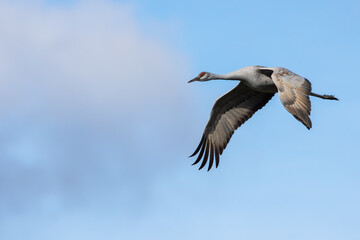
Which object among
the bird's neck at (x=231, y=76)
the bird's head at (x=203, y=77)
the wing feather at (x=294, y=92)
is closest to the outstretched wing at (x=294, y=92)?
the wing feather at (x=294, y=92)

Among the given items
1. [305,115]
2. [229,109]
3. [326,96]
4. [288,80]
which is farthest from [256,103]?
[305,115]

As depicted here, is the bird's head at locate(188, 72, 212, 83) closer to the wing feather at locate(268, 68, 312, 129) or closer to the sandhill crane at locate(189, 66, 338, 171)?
the sandhill crane at locate(189, 66, 338, 171)

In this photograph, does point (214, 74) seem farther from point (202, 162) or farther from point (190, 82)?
point (202, 162)

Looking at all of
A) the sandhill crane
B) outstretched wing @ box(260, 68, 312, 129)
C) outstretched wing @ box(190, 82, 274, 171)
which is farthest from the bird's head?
outstretched wing @ box(260, 68, 312, 129)

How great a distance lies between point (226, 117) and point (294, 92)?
4229mm

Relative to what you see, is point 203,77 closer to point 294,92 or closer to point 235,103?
point 235,103

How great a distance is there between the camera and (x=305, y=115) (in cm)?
1518

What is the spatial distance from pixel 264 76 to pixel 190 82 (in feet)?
6.84

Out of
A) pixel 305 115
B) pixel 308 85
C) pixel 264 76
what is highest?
pixel 264 76

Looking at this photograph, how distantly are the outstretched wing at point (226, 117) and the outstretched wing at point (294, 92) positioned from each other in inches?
105

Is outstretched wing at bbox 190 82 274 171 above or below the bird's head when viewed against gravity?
below

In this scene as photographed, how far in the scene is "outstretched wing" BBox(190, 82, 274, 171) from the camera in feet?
64.8

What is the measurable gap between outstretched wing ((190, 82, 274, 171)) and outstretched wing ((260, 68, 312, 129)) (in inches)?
105

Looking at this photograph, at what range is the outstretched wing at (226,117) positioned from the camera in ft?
64.8
